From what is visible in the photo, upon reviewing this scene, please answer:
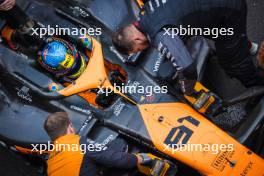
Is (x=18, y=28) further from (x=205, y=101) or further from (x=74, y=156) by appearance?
(x=205, y=101)

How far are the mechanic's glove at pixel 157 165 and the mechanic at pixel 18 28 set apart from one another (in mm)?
1418

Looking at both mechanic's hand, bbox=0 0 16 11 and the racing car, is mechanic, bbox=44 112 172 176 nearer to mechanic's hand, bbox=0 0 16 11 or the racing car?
the racing car

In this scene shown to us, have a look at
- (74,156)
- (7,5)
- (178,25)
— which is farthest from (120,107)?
(7,5)

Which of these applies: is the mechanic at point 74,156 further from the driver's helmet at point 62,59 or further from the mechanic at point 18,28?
the mechanic at point 18,28

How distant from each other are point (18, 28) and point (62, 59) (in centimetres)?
63

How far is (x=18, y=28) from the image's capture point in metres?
4.66

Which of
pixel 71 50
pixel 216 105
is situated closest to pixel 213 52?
pixel 216 105

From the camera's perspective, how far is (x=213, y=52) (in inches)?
191

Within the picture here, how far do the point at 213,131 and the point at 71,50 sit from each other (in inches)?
55.4

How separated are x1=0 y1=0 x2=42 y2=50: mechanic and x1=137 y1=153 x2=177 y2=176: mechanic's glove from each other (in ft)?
4.65

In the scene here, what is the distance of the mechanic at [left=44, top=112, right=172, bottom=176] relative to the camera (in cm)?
398

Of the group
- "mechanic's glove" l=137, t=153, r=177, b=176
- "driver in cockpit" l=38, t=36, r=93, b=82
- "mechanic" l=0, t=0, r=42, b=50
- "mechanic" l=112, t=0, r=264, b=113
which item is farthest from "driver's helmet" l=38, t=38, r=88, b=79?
A: "mechanic's glove" l=137, t=153, r=177, b=176

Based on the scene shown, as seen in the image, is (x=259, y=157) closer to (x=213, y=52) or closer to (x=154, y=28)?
(x=213, y=52)

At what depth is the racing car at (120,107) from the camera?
4344 mm
